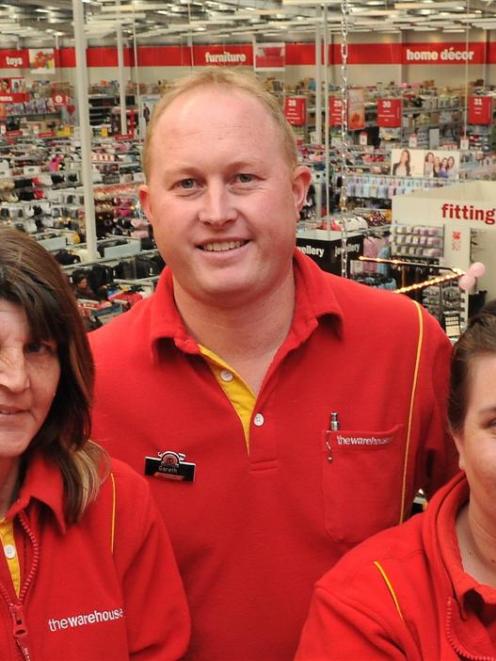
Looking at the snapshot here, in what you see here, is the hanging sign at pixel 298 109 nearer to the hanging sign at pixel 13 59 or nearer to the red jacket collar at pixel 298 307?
the hanging sign at pixel 13 59

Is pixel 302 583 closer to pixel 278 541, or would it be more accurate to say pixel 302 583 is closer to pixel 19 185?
pixel 278 541

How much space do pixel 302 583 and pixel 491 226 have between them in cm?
589

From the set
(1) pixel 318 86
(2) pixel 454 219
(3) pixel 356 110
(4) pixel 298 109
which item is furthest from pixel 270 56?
(2) pixel 454 219

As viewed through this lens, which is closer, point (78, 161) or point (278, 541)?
point (278, 541)

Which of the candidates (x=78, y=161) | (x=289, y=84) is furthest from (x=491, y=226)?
(x=78, y=161)

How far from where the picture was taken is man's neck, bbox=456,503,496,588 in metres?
1.43

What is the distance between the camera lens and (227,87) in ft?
5.80

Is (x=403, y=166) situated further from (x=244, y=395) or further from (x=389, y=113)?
(x=244, y=395)

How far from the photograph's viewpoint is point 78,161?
13453 mm

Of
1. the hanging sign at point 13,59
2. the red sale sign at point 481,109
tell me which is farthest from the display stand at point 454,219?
the red sale sign at point 481,109

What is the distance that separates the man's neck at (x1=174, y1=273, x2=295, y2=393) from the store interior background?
891 centimetres

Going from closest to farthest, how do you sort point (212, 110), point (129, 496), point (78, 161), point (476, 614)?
1. point (476, 614)
2. point (129, 496)
3. point (212, 110)
4. point (78, 161)

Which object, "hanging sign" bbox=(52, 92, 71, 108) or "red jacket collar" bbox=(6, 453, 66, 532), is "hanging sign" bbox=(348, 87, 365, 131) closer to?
"hanging sign" bbox=(52, 92, 71, 108)

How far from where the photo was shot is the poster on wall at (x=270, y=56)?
38.4ft
